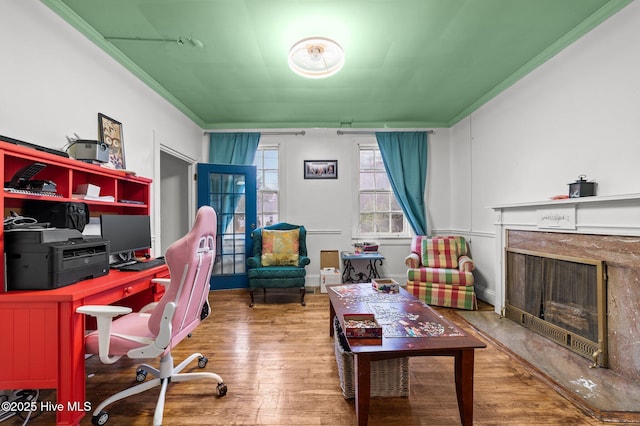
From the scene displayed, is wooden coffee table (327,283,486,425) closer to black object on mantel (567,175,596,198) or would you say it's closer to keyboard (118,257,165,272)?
keyboard (118,257,165,272)

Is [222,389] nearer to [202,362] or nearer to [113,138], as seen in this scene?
[202,362]

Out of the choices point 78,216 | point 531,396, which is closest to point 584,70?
point 531,396

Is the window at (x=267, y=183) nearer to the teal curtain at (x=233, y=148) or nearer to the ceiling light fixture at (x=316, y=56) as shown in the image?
the teal curtain at (x=233, y=148)

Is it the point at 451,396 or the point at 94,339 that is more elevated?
the point at 94,339

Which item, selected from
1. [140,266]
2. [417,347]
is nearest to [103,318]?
[140,266]

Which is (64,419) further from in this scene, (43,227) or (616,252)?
(616,252)

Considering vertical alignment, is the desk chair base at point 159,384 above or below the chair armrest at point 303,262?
below

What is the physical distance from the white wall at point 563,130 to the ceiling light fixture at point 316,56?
2100 millimetres

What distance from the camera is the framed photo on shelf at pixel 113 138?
2379 millimetres

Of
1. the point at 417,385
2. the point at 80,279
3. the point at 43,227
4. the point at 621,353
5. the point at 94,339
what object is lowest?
the point at 417,385

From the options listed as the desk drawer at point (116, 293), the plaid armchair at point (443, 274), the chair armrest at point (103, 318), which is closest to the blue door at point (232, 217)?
the desk drawer at point (116, 293)

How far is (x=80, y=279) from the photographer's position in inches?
64.6

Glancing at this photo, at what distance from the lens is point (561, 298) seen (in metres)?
2.50

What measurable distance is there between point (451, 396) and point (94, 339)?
2.19 meters
